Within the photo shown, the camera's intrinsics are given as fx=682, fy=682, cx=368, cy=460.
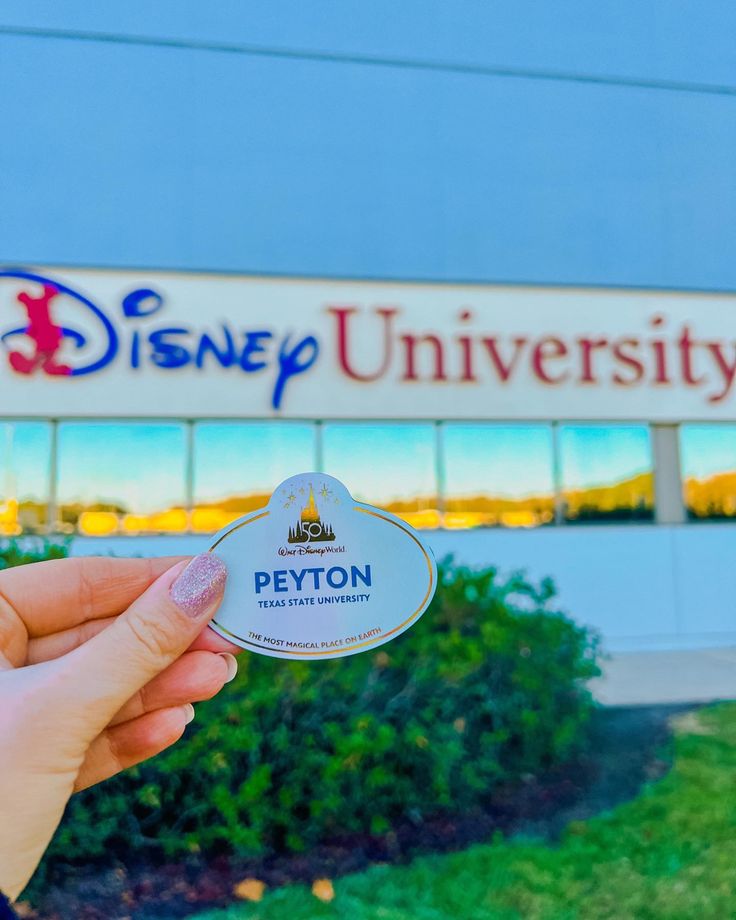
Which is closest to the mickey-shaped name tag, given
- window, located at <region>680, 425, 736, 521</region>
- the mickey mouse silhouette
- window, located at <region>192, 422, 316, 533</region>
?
window, located at <region>192, 422, 316, 533</region>

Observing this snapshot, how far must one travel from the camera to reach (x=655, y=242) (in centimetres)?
867

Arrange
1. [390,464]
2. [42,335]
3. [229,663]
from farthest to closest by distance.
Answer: [390,464]
[42,335]
[229,663]

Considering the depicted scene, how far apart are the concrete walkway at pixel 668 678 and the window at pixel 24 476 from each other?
6.15 m

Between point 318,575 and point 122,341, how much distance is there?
6.75 m

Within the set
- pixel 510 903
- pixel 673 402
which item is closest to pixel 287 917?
pixel 510 903

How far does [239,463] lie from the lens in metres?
7.87

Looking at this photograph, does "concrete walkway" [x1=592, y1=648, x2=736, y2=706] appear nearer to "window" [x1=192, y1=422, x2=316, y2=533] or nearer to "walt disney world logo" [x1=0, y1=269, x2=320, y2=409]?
"window" [x1=192, y1=422, x2=316, y2=533]

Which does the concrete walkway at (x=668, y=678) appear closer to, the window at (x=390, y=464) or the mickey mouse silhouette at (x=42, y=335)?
the window at (x=390, y=464)

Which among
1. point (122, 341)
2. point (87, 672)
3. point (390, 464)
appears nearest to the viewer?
point (87, 672)

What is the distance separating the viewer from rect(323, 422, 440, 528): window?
7992 mm

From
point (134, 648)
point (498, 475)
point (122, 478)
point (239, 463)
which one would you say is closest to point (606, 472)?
point (498, 475)

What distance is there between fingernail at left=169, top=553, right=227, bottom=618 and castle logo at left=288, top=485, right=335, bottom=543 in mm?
206

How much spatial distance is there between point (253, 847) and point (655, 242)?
839cm

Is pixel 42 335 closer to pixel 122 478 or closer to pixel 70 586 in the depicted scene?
pixel 122 478
